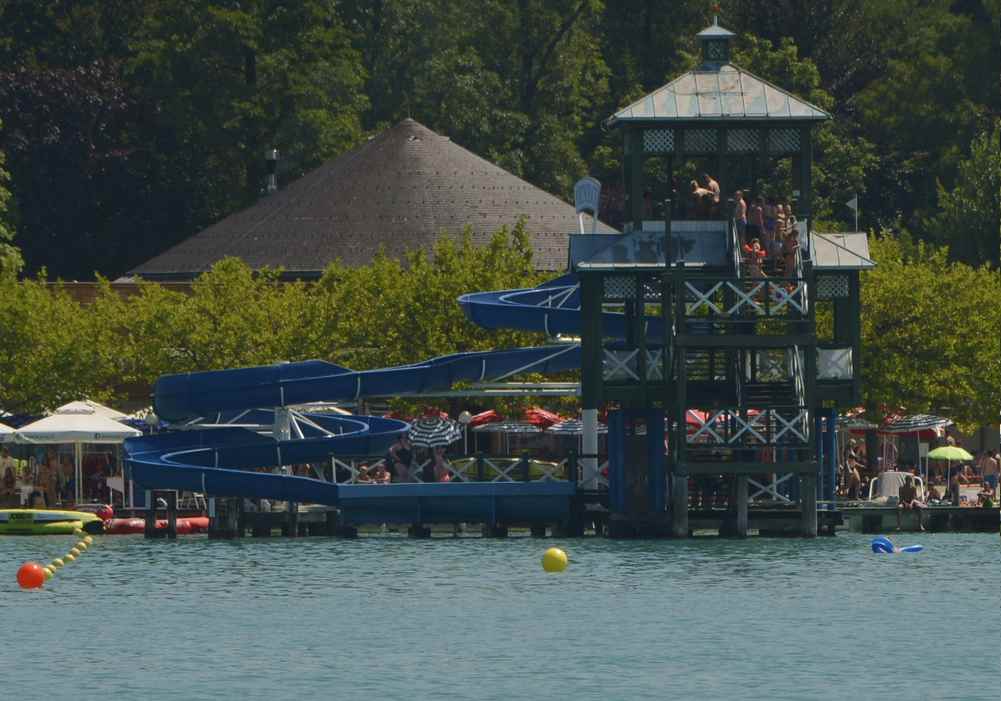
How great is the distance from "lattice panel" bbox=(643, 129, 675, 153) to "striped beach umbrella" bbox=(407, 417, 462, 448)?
984cm

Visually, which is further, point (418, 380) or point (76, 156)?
point (76, 156)

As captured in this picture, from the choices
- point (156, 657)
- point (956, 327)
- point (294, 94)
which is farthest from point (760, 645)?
point (294, 94)

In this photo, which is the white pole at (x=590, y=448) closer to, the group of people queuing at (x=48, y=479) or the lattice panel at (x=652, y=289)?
the lattice panel at (x=652, y=289)

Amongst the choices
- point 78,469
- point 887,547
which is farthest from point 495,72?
point 887,547

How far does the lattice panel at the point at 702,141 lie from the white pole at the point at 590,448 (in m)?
7.07

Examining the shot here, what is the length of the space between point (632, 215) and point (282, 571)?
44.6 ft

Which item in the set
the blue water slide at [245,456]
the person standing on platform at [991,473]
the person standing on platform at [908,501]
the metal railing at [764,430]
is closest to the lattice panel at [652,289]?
the metal railing at [764,430]

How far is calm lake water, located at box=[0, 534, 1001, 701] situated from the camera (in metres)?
47.7

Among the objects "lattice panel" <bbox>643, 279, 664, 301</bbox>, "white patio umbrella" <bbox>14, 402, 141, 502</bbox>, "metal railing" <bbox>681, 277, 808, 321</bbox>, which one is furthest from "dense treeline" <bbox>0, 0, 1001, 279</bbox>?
"metal railing" <bbox>681, 277, 808, 321</bbox>

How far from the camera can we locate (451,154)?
119250 millimetres

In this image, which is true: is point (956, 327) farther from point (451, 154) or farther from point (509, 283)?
point (451, 154)

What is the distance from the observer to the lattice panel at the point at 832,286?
73.6 metres

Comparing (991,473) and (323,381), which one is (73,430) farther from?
(991,473)

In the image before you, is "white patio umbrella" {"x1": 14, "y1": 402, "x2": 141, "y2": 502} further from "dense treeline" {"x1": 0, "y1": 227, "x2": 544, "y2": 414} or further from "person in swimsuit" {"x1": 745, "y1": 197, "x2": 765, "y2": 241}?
"person in swimsuit" {"x1": 745, "y1": 197, "x2": 765, "y2": 241}
